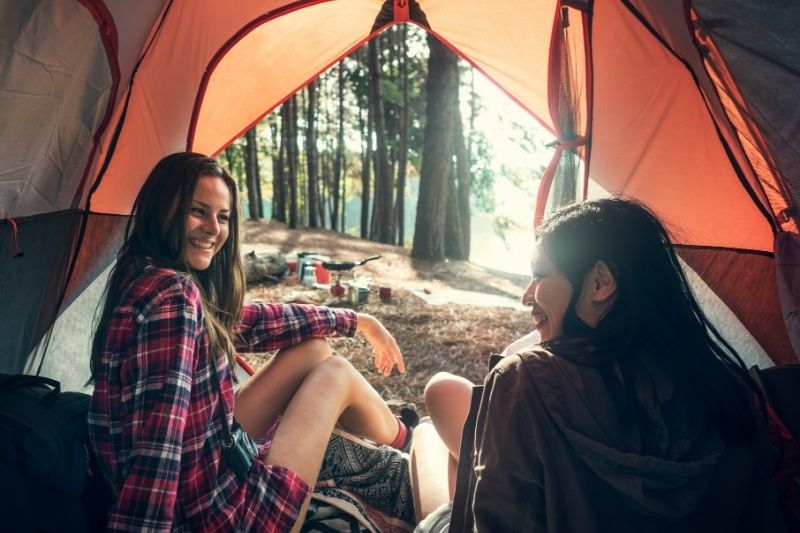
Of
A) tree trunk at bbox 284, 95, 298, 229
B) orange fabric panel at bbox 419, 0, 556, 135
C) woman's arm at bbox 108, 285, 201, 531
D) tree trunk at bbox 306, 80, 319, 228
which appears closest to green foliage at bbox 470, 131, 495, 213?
tree trunk at bbox 306, 80, 319, 228

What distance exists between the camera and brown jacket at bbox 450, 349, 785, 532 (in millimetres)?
1151

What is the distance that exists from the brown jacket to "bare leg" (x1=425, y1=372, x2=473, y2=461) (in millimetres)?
898

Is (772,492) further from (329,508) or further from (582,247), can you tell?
(329,508)

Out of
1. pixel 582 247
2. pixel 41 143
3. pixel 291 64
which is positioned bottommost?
pixel 582 247

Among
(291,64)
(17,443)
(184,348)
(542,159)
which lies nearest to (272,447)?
(184,348)

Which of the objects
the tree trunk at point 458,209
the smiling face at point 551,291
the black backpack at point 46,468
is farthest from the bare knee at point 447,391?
the tree trunk at point 458,209

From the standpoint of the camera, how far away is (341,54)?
3904 mm

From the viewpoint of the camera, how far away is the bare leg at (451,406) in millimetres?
2137

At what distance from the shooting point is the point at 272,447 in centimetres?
189

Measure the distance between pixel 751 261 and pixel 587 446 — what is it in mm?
1769

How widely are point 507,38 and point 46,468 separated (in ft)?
10.7

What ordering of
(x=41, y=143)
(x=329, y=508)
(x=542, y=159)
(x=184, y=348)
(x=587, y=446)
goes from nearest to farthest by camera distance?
(x=587, y=446) < (x=184, y=348) < (x=329, y=508) < (x=41, y=143) < (x=542, y=159)

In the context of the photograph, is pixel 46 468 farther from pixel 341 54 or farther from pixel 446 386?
pixel 341 54

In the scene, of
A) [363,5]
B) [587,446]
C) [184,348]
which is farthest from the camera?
[363,5]
